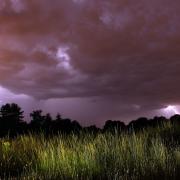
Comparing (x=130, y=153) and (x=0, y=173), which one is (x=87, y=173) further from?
(x=0, y=173)

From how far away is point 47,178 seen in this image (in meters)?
9.16

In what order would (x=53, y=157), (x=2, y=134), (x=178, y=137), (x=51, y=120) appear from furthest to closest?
(x=51, y=120) < (x=2, y=134) < (x=178, y=137) < (x=53, y=157)

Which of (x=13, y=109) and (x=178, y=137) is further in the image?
(x=13, y=109)

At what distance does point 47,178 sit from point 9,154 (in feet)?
12.7

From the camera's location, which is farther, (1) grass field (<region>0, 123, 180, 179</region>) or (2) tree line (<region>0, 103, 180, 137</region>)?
(2) tree line (<region>0, 103, 180, 137</region>)

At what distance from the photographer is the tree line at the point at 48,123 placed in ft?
63.7

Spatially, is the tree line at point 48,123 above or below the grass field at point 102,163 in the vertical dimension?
above

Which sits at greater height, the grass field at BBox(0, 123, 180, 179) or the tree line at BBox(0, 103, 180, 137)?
the tree line at BBox(0, 103, 180, 137)

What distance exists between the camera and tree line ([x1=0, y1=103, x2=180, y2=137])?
63.7 ft

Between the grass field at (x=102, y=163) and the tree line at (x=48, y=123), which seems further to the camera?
the tree line at (x=48, y=123)

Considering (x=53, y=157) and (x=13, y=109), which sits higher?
(x=13, y=109)

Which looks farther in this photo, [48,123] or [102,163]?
[48,123]

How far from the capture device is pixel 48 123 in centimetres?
2175

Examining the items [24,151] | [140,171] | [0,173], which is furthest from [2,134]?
[140,171]
